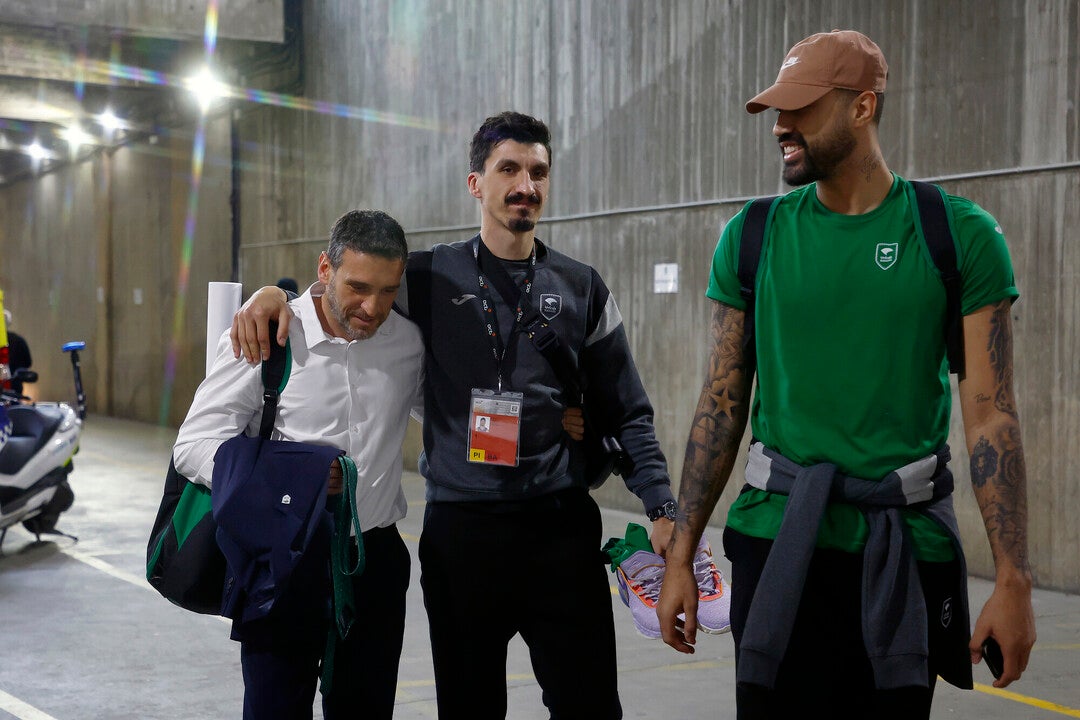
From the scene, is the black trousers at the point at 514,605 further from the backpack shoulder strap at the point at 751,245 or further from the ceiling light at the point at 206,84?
the ceiling light at the point at 206,84

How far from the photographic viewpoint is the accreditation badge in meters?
2.89

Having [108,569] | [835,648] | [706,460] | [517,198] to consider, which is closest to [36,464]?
[108,569]

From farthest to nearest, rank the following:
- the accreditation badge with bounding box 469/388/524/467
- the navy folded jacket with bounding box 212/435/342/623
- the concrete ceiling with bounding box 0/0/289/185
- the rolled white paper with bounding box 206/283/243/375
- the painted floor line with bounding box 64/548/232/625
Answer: the concrete ceiling with bounding box 0/0/289/185, the painted floor line with bounding box 64/548/232/625, the rolled white paper with bounding box 206/283/243/375, the accreditation badge with bounding box 469/388/524/467, the navy folded jacket with bounding box 212/435/342/623

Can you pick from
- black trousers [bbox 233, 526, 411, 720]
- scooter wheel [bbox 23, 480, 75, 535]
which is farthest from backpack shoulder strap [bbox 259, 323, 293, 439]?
scooter wheel [bbox 23, 480, 75, 535]

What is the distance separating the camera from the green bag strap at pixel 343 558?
270 centimetres

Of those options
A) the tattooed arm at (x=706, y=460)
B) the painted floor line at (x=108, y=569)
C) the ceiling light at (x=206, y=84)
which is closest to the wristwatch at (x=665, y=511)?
the tattooed arm at (x=706, y=460)

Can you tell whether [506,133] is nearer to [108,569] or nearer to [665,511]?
[665,511]

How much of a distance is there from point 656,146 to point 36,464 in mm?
4897

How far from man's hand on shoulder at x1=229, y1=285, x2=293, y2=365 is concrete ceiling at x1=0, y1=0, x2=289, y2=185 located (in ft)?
38.2

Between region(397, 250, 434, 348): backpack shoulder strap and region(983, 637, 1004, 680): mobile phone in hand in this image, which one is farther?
region(397, 250, 434, 348): backpack shoulder strap

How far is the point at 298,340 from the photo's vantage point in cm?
282

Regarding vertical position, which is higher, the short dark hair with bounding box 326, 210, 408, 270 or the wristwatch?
the short dark hair with bounding box 326, 210, 408, 270

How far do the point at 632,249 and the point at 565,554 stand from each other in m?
6.82

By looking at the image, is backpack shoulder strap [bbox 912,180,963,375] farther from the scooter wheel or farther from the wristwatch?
the scooter wheel
